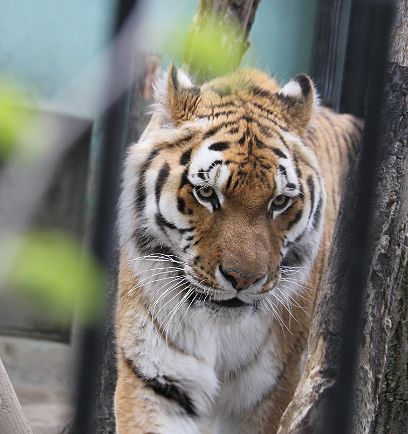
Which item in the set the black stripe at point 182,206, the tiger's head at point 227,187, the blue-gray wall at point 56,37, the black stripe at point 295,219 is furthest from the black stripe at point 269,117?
the blue-gray wall at point 56,37

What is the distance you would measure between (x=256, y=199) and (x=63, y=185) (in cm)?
346

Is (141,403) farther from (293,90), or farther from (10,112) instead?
(10,112)

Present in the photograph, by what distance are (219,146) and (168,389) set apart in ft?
2.87

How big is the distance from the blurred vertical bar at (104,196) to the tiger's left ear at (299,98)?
0.80 metres

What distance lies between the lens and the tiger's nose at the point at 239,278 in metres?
2.62

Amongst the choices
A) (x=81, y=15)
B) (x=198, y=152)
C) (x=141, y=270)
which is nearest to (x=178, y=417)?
(x=141, y=270)

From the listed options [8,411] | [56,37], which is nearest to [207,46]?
[8,411]

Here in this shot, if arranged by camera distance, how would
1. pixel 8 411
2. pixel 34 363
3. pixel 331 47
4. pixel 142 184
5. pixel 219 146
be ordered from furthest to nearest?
pixel 34 363 < pixel 331 47 < pixel 142 184 < pixel 219 146 < pixel 8 411

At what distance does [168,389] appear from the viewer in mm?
2941

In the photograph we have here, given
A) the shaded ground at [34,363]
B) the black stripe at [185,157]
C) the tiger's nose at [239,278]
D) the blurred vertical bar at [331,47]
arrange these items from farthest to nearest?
the shaded ground at [34,363]
the blurred vertical bar at [331,47]
the black stripe at [185,157]
the tiger's nose at [239,278]

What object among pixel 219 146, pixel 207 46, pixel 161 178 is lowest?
pixel 161 178

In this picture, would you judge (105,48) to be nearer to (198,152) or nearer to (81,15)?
(198,152)

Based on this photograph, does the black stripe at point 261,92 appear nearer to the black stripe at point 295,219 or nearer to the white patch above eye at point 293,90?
the white patch above eye at point 293,90

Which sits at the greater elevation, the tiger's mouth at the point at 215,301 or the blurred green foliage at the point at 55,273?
the blurred green foliage at the point at 55,273
